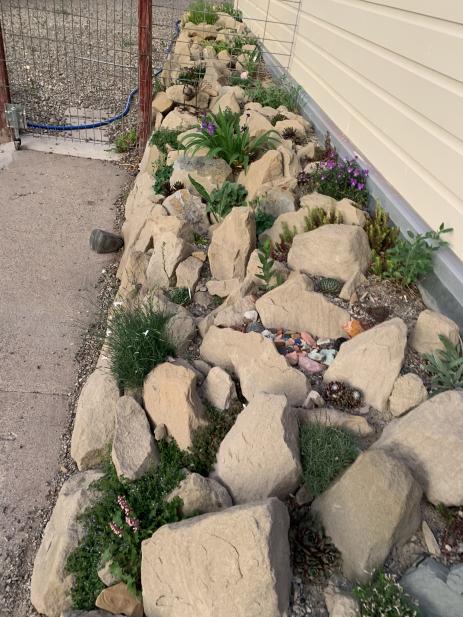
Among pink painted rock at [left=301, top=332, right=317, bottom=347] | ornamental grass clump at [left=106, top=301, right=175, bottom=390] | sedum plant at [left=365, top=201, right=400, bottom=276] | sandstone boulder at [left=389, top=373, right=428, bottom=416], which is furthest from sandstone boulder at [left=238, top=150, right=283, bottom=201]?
sandstone boulder at [left=389, top=373, right=428, bottom=416]

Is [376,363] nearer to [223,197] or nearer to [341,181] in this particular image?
[341,181]

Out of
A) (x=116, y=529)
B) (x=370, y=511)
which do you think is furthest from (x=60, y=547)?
(x=370, y=511)

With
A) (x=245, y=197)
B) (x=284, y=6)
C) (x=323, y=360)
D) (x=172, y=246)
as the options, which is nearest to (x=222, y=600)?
(x=323, y=360)

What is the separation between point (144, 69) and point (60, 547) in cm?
542

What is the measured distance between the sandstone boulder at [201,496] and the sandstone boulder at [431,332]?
137 centimetres

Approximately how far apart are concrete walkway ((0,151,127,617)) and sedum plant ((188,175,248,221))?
109cm

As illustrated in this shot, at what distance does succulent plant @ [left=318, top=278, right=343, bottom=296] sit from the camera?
130 inches

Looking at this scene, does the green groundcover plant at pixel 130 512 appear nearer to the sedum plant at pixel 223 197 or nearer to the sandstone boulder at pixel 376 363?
the sandstone boulder at pixel 376 363

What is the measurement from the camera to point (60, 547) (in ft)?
7.79

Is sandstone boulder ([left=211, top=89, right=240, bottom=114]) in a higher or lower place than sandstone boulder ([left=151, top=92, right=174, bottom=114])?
higher

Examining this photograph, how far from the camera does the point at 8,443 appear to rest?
3.05m

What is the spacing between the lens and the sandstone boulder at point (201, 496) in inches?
89.6

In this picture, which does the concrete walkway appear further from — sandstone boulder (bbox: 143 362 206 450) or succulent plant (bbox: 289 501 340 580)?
succulent plant (bbox: 289 501 340 580)

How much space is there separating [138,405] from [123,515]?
2.00ft
